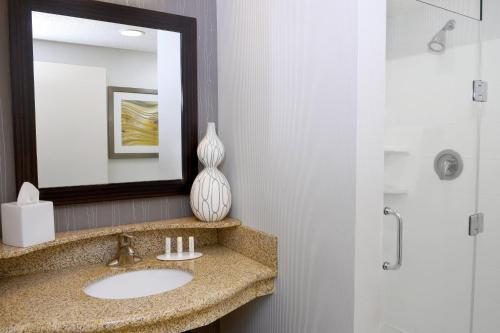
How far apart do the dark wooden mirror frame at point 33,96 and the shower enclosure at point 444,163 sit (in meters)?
1.04

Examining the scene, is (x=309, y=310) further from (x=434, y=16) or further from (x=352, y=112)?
(x=434, y=16)

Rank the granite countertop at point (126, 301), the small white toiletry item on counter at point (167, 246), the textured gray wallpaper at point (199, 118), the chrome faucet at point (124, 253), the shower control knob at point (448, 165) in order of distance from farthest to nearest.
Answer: the shower control knob at point (448, 165)
the small white toiletry item on counter at point (167, 246)
the chrome faucet at point (124, 253)
the textured gray wallpaper at point (199, 118)
the granite countertop at point (126, 301)

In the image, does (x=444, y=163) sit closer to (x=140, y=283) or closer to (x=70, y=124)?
(x=140, y=283)

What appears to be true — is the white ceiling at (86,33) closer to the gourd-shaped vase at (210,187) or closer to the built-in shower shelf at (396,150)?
the gourd-shaped vase at (210,187)

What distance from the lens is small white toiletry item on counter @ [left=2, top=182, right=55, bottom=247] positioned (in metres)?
1.24

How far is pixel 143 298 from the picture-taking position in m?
1.18

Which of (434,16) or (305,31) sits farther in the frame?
(434,16)

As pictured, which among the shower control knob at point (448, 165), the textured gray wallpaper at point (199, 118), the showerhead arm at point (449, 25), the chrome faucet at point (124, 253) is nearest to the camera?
the textured gray wallpaper at point (199, 118)

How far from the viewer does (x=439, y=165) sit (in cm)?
194

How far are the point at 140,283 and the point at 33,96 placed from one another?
2.73 ft

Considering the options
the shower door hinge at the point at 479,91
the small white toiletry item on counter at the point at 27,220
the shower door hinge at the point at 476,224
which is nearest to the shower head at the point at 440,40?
the shower door hinge at the point at 479,91

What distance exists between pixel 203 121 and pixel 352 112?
33.3 inches

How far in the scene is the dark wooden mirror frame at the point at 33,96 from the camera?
4.42ft

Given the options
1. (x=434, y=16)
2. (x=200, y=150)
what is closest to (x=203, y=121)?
(x=200, y=150)
